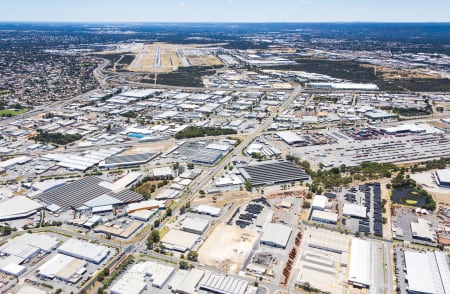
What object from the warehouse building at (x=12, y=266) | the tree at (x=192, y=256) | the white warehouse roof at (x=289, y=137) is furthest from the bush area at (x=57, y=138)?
the tree at (x=192, y=256)

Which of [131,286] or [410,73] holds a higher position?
[410,73]

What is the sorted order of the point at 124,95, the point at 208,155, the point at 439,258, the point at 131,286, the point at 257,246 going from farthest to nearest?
the point at 124,95, the point at 208,155, the point at 257,246, the point at 439,258, the point at 131,286

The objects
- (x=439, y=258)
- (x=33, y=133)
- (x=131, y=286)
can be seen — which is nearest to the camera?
(x=131, y=286)

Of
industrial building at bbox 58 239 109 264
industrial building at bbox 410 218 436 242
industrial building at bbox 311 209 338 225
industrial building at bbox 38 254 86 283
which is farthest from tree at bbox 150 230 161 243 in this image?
industrial building at bbox 410 218 436 242

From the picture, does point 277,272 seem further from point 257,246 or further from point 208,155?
point 208,155

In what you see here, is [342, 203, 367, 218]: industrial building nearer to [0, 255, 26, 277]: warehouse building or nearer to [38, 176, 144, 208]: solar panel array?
[38, 176, 144, 208]: solar panel array

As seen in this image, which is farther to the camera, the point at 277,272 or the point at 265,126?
the point at 265,126

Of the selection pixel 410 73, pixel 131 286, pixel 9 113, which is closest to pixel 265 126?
pixel 131 286

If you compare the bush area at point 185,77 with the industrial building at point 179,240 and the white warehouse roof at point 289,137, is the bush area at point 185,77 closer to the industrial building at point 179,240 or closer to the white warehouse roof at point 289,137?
the white warehouse roof at point 289,137
